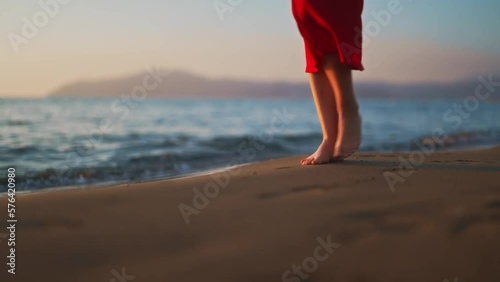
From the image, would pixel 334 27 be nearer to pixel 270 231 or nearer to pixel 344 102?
pixel 344 102

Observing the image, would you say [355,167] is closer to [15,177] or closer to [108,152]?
[15,177]

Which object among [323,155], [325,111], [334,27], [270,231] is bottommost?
[270,231]

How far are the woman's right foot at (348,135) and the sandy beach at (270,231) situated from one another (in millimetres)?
535

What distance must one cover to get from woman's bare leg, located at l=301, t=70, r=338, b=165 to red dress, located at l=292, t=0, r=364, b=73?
104 millimetres

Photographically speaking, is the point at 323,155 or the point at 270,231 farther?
the point at 323,155

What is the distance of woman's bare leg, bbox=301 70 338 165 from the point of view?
291 cm

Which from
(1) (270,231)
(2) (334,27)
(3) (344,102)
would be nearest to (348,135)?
(3) (344,102)

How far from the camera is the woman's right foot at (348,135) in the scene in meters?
2.84

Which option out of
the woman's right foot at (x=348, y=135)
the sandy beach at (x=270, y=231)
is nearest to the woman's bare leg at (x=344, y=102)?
the woman's right foot at (x=348, y=135)

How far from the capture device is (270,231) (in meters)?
1.60

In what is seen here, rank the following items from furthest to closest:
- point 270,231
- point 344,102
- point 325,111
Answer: point 325,111, point 344,102, point 270,231

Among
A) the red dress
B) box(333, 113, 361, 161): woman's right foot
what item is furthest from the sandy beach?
the red dress

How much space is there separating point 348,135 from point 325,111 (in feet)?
0.66

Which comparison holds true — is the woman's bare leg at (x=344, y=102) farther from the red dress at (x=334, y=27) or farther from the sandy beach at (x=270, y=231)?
the sandy beach at (x=270, y=231)
